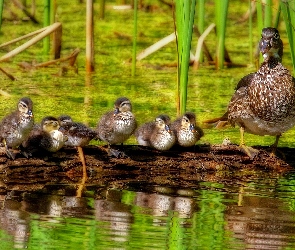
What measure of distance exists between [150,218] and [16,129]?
132cm

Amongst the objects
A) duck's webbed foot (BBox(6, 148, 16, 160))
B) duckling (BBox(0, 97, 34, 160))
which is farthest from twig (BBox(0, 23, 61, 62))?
duck's webbed foot (BBox(6, 148, 16, 160))

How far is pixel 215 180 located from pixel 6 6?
694cm

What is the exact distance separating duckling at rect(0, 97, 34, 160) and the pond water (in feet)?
0.81

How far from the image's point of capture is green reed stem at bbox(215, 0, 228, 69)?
32.3ft

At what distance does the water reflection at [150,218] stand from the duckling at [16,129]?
400 millimetres

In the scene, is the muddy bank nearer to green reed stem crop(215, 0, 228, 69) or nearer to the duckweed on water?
the duckweed on water

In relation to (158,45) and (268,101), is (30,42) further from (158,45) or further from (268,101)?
(268,101)

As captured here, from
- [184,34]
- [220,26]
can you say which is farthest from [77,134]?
[220,26]

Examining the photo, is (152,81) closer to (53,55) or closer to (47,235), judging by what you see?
(53,55)

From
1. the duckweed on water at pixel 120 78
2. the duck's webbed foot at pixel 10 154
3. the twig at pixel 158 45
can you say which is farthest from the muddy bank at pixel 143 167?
the twig at pixel 158 45

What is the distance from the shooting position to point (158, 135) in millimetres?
7387

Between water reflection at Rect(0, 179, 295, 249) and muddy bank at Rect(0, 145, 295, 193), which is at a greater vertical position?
muddy bank at Rect(0, 145, 295, 193)

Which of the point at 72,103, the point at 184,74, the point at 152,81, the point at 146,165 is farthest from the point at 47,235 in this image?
the point at 152,81

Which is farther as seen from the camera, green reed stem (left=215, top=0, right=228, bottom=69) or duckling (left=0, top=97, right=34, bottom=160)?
green reed stem (left=215, top=0, right=228, bottom=69)
